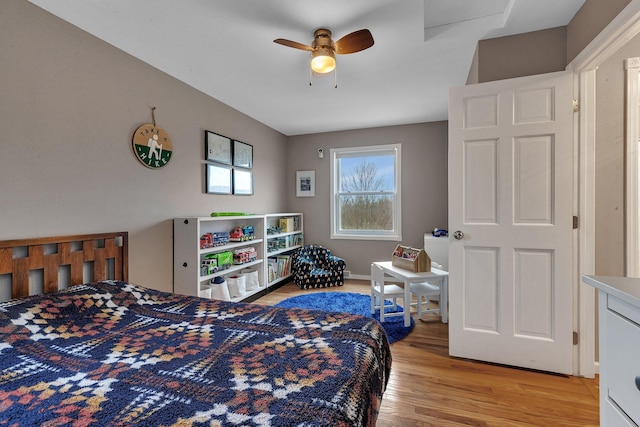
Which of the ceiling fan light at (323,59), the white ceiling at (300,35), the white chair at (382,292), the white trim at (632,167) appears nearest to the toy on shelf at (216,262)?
the white chair at (382,292)

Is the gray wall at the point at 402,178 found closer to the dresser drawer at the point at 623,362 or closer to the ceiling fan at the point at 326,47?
the ceiling fan at the point at 326,47

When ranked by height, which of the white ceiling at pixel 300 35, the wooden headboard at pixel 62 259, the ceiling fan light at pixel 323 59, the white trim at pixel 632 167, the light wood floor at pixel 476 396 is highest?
the white ceiling at pixel 300 35

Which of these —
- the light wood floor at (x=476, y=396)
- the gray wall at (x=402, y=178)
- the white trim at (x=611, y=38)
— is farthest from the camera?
the gray wall at (x=402, y=178)

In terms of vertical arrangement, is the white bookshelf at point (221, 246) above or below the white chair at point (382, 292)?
above

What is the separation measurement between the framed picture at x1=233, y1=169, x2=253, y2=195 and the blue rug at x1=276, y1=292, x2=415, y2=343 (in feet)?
4.90

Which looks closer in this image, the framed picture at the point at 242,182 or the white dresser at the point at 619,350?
the white dresser at the point at 619,350

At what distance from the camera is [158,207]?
254cm

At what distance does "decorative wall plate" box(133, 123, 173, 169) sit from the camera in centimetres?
233

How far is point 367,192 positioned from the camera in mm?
4602

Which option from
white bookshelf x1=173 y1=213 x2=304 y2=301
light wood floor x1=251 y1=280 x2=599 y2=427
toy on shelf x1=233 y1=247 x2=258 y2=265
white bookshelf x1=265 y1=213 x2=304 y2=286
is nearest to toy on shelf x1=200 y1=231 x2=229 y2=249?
white bookshelf x1=173 y1=213 x2=304 y2=301

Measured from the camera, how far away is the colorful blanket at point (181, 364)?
825mm

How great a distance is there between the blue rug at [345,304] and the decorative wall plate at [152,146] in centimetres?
192

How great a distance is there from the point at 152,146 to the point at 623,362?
9.81ft

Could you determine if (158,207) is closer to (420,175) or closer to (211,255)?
(211,255)
